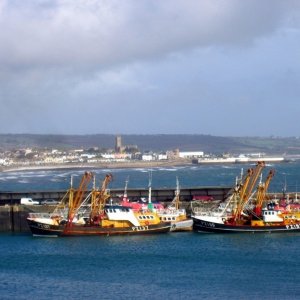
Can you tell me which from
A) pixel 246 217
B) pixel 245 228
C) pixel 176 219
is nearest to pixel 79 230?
pixel 176 219

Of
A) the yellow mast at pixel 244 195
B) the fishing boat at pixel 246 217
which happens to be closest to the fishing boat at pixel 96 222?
the fishing boat at pixel 246 217

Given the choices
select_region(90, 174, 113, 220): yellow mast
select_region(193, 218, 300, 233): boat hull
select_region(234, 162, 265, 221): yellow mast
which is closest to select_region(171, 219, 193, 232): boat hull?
select_region(193, 218, 300, 233): boat hull

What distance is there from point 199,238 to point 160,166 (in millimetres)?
113758

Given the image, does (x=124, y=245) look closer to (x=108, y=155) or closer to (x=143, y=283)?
(x=143, y=283)

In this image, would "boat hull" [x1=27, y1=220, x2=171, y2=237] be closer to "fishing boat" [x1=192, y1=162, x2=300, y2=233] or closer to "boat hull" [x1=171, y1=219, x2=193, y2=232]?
"boat hull" [x1=171, y1=219, x2=193, y2=232]

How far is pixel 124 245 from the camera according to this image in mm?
39375

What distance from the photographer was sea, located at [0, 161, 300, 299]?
29.4 meters

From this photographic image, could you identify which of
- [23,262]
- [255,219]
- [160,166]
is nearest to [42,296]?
[23,262]

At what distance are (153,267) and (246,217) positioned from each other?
446 inches

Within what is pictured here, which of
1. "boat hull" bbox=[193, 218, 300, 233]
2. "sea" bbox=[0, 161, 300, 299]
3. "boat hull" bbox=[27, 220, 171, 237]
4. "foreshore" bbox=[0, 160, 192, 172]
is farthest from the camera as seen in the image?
"foreshore" bbox=[0, 160, 192, 172]

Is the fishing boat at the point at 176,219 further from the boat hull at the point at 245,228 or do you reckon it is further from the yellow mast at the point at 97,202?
the yellow mast at the point at 97,202

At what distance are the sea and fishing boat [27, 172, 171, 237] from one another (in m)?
0.67

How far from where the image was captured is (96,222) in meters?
42.9

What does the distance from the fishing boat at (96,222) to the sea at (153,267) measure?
26.2 inches
